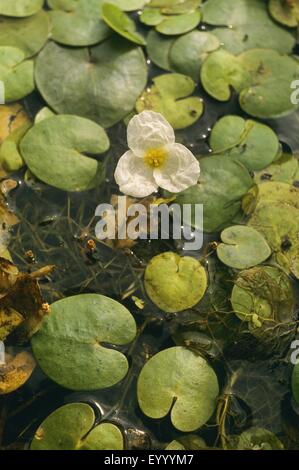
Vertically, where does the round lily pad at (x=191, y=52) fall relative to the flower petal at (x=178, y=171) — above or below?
above

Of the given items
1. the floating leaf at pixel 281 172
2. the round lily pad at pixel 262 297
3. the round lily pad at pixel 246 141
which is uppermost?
the round lily pad at pixel 246 141

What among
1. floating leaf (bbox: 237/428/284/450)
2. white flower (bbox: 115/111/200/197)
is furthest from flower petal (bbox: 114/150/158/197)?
floating leaf (bbox: 237/428/284/450)

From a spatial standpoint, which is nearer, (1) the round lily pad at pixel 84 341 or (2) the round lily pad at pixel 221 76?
(1) the round lily pad at pixel 84 341

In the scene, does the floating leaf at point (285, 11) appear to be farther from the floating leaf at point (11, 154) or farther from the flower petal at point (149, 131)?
the floating leaf at point (11, 154)

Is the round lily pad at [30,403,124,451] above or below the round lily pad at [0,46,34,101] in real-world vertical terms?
below

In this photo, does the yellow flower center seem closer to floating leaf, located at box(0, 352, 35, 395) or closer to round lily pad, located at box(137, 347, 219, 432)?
round lily pad, located at box(137, 347, 219, 432)

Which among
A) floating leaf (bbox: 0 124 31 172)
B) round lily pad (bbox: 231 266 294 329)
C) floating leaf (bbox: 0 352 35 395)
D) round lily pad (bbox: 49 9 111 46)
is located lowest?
floating leaf (bbox: 0 352 35 395)

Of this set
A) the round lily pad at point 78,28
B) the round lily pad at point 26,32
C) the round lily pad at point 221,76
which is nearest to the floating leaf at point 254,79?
the round lily pad at point 221,76
